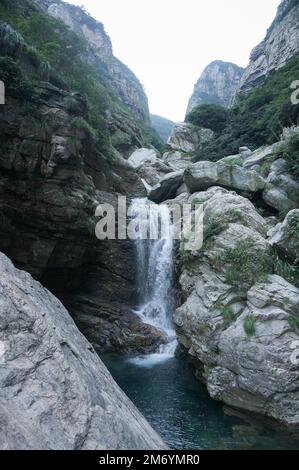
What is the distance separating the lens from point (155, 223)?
70.3 feet

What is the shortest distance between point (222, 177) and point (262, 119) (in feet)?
41.5

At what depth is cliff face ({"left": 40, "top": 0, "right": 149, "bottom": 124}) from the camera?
7119 centimetres

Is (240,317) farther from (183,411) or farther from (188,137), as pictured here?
(188,137)

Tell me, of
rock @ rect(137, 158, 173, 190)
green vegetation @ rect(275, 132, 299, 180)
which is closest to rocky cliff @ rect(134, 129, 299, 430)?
green vegetation @ rect(275, 132, 299, 180)

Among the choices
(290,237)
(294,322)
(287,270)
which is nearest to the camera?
(294,322)

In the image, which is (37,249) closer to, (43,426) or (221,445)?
(221,445)

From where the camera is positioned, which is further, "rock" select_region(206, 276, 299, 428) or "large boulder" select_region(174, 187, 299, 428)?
"large boulder" select_region(174, 187, 299, 428)

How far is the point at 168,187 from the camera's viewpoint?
2494 centimetres

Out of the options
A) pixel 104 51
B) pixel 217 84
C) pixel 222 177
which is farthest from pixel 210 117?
pixel 217 84

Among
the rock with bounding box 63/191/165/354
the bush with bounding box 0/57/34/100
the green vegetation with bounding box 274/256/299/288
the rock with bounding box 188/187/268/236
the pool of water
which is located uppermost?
the bush with bounding box 0/57/34/100

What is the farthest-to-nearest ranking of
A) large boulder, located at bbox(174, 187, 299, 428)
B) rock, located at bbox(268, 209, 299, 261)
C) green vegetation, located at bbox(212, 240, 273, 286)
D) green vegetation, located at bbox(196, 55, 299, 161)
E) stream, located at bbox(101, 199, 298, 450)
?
green vegetation, located at bbox(196, 55, 299, 161) < green vegetation, located at bbox(212, 240, 273, 286) < rock, located at bbox(268, 209, 299, 261) < large boulder, located at bbox(174, 187, 299, 428) < stream, located at bbox(101, 199, 298, 450)

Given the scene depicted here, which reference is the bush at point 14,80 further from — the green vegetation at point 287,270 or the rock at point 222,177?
the green vegetation at point 287,270

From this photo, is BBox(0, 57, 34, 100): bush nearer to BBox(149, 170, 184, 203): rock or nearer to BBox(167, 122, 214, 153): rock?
BBox(149, 170, 184, 203): rock

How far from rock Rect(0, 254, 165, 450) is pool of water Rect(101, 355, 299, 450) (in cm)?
433
